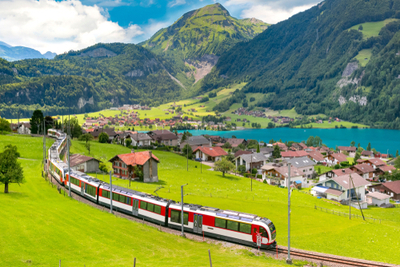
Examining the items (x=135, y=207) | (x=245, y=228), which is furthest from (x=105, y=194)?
(x=245, y=228)

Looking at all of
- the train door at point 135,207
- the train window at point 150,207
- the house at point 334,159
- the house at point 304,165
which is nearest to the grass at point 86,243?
the train window at point 150,207

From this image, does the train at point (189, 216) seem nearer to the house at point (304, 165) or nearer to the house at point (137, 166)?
the house at point (137, 166)

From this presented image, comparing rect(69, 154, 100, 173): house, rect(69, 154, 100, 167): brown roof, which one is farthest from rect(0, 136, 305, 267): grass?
rect(69, 154, 100, 173): house

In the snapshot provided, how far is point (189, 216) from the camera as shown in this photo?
28.8 metres

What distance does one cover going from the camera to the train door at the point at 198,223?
92.4 feet

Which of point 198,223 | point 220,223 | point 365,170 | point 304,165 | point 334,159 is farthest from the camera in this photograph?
point 334,159

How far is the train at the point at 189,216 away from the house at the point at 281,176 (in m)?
58.3

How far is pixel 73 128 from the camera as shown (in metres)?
111

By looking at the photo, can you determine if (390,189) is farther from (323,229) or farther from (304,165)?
(323,229)

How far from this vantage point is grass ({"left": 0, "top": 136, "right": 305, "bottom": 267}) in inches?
725

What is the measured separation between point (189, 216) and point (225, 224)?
4.06 meters

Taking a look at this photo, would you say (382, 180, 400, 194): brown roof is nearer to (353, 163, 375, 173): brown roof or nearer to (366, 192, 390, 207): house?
(366, 192, 390, 207): house

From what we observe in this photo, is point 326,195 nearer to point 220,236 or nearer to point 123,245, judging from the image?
point 220,236

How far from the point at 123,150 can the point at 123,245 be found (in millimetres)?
70980
